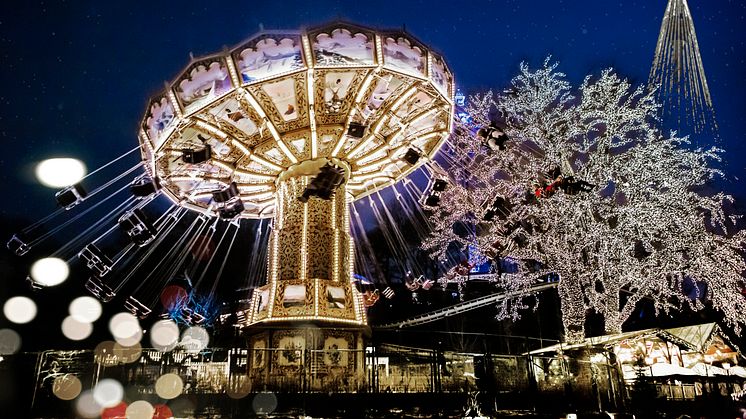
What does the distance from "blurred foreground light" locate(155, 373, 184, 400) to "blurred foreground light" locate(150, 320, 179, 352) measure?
82.3 feet

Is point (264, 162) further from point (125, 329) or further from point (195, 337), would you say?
point (125, 329)

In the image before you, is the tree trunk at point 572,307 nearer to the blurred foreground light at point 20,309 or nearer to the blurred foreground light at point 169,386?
the blurred foreground light at point 169,386

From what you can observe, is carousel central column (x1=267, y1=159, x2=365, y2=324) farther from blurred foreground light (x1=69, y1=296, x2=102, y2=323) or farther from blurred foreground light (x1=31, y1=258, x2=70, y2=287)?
blurred foreground light (x1=69, y1=296, x2=102, y2=323)

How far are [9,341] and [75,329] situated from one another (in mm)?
4526

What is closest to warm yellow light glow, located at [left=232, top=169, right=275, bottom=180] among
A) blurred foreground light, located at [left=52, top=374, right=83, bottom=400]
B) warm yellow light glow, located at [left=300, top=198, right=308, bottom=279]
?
warm yellow light glow, located at [left=300, top=198, right=308, bottom=279]

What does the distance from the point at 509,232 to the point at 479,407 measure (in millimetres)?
9041

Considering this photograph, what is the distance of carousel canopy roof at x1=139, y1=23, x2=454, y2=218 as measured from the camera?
40.2 ft

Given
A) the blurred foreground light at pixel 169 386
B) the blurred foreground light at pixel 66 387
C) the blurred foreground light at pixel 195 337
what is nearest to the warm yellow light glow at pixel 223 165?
the blurred foreground light at pixel 169 386

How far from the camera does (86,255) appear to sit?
15922mm

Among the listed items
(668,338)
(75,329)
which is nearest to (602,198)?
(668,338)

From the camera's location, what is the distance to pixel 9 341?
87.7 ft

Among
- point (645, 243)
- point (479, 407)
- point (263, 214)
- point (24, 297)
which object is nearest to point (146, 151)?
point (263, 214)

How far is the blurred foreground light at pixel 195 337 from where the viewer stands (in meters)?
31.3

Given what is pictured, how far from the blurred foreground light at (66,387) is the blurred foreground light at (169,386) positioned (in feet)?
4.68
